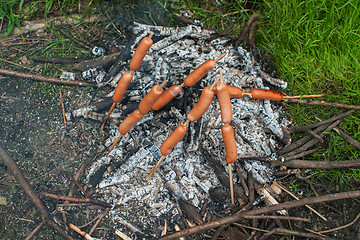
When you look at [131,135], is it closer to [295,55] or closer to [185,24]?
[185,24]

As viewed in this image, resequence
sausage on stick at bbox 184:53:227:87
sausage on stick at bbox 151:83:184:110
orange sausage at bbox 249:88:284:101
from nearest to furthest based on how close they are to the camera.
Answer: sausage on stick at bbox 184:53:227:87
sausage on stick at bbox 151:83:184:110
orange sausage at bbox 249:88:284:101

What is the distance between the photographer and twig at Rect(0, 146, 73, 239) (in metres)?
3.25

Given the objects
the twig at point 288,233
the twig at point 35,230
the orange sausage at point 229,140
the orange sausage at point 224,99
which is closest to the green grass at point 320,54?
the twig at point 288,233

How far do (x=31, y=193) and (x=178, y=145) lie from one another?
6.36 feet

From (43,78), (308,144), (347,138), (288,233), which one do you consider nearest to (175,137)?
(288,233)

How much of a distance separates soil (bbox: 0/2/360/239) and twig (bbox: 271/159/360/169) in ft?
0.84

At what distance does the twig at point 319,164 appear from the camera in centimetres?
345

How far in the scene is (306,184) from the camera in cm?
362

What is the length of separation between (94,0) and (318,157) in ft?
13.2

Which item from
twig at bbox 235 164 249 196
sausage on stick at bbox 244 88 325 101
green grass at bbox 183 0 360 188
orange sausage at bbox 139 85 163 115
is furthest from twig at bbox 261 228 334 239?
orange sausage at bbox 139 85 163 115

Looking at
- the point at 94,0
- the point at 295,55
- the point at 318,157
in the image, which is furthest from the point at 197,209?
the point at 94,0

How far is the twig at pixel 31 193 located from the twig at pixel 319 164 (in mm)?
2812

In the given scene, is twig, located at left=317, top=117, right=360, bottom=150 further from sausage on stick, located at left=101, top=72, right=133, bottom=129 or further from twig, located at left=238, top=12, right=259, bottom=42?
sausage on stick, located at left=101, top=72, right=133, bottom=129

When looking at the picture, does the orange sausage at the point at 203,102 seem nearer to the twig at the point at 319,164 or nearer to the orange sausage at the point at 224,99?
the orange sausage at the point at 224,99
